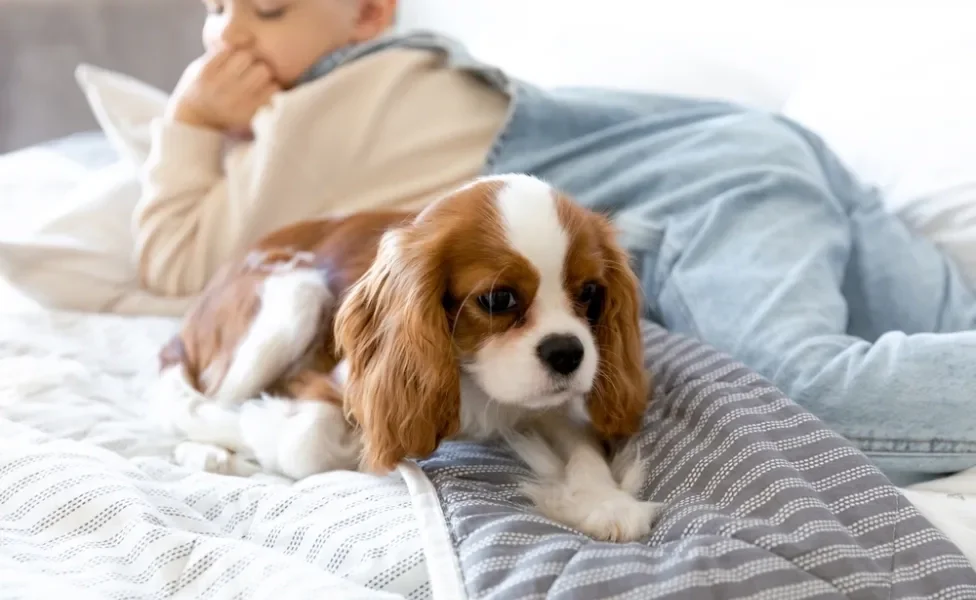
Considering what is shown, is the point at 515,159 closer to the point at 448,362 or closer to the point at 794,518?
the point at 448,362

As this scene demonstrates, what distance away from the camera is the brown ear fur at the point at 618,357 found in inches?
44.9

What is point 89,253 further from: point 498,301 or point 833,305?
point 833,305

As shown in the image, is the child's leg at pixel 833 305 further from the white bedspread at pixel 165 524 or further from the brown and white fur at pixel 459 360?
the white bedspread at pixel 165 524

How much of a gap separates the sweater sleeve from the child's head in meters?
0.22

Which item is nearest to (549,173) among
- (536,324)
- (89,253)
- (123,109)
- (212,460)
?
(536,324)

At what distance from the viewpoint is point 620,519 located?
0.95 meters

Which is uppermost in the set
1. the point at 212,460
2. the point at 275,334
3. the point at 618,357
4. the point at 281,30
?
the point at 281,30

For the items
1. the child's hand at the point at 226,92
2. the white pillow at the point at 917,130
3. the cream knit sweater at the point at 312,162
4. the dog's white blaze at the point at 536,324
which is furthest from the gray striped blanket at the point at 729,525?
the child's hand at the point at 226,92

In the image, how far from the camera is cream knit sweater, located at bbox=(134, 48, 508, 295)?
1.76m

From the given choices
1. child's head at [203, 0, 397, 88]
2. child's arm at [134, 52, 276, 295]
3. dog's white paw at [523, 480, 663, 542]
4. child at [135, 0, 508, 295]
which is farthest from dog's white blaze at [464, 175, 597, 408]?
child's head at [203, 0, 397, 88]

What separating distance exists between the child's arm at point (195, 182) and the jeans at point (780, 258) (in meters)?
0.55

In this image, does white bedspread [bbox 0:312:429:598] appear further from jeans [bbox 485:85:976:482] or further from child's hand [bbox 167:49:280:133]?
child's hand [bbox 167:49:280:133]

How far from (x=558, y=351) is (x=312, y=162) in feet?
3.07

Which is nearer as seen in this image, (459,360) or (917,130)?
(459,360)
